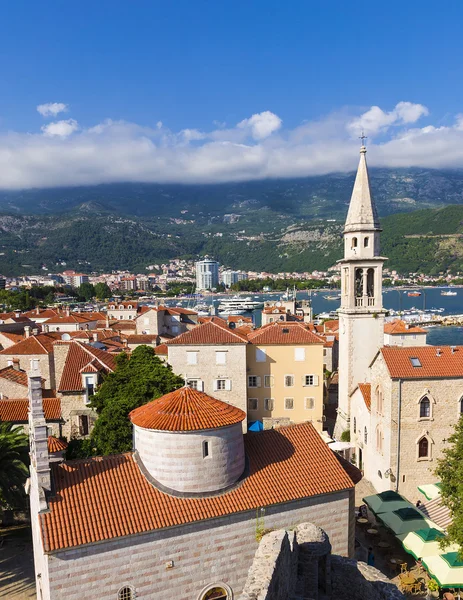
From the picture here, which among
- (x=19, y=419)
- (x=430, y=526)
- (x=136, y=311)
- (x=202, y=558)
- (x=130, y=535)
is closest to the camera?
(x=130, y=535)

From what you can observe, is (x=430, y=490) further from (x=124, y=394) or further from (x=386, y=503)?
(x=124, y=394)

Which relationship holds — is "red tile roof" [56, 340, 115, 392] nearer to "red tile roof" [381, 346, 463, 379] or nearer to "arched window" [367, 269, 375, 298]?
"red tile roof" [381, 346, 463, 379]

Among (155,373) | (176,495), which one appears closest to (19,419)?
(155,373)

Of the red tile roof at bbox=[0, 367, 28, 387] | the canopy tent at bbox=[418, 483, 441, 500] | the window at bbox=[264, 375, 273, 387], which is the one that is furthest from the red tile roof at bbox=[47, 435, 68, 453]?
the window at bbox=[264, 375, 273, 387]

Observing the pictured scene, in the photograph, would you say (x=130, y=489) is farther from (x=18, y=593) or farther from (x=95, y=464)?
(x=18, y=593)

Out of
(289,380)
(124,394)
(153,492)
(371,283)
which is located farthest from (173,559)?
(289,380)

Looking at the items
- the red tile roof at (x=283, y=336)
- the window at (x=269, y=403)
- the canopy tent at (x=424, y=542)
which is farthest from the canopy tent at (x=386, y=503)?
the red tile roof at (x=283, y=336)
